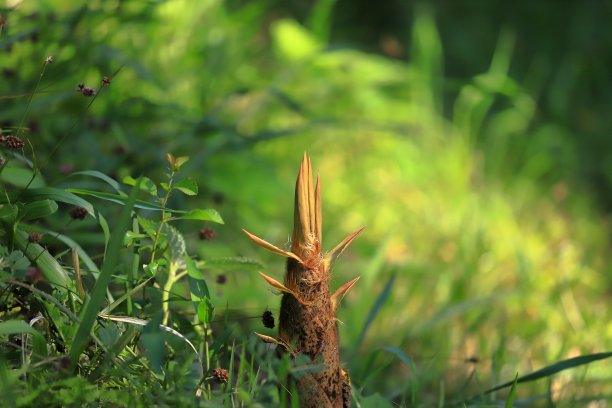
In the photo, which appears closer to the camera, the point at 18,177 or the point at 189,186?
the point at 189,186

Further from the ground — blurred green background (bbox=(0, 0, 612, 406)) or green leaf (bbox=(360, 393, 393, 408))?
green leaf (bbox=(360, 393, 393, 408))

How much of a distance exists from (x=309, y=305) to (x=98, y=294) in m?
0.37

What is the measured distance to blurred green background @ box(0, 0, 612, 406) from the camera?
2.58 metres

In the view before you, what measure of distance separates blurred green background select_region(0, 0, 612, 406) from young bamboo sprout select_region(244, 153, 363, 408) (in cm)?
32

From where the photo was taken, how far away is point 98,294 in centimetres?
136

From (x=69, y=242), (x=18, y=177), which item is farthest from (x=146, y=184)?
(x=18, y=177)

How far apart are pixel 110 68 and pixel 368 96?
64.0 inches

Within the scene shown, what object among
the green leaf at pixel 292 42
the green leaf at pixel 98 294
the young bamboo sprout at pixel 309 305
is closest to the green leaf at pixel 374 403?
the young bamboo sprout at pixel 309 305

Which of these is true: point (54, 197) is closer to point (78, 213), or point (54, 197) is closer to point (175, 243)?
point (78, 213)

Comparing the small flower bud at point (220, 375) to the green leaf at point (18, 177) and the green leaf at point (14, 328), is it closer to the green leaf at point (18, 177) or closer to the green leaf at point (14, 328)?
the green leaf at point (14, 328)

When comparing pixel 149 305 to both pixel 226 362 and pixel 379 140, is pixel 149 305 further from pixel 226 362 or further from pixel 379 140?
pixel 379 140

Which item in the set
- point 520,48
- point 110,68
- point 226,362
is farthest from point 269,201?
point 520,48

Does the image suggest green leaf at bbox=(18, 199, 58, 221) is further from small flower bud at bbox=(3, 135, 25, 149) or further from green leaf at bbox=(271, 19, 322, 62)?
green leaf at bbox=(271, 19, 322, 62)

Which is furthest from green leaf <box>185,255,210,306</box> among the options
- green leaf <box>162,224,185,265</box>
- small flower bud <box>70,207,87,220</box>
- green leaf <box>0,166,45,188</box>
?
green leaf <box>0,166,45,188</box>
